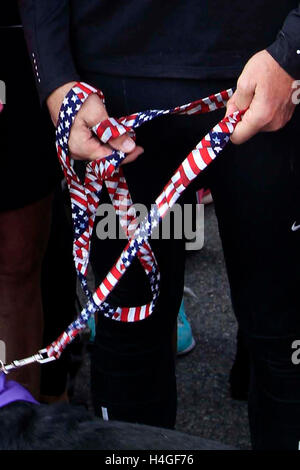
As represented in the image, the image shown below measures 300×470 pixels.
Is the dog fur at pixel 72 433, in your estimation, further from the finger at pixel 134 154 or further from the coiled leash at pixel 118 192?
the finger at pixel 134 154

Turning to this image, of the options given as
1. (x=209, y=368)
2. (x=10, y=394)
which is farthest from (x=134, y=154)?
(x=209, y=368)

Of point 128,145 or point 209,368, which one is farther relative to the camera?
point 209,368

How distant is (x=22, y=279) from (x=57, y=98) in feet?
1.65

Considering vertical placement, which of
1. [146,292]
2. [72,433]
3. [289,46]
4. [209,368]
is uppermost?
[289,46]

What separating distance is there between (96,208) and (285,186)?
338 millimetres

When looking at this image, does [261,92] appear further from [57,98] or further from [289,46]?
[57,98]

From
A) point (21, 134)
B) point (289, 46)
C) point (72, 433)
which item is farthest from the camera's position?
point (21, 134)

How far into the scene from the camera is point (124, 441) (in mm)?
995

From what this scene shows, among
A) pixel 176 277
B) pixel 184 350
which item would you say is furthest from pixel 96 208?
pixel 184 350

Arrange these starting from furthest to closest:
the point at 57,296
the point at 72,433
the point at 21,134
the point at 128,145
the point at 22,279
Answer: the point at 57,296
the point at 22,279
the point at 21,134
the point at 128,145
the point at 72,433

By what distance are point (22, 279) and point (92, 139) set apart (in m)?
0.50

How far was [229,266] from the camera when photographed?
145 centimetres

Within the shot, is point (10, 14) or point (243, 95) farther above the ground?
point (10, 14)
